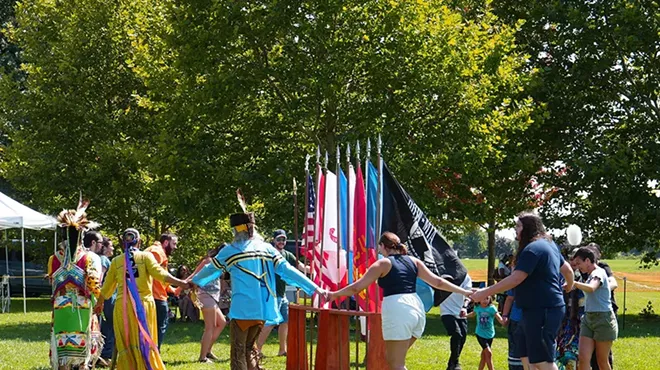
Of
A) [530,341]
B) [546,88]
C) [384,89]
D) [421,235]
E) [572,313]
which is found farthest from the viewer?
[546,88]

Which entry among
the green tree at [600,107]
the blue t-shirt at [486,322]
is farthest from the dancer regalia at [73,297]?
the green tree at [600,107]

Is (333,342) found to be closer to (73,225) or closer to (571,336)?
(571,336)

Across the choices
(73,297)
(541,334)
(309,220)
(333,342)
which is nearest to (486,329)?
(309,220)

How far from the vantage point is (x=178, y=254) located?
36.4 metres

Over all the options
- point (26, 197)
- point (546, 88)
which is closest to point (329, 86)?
point (546, 88)

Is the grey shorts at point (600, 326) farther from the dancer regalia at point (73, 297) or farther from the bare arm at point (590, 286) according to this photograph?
the dancer regalia at point (73, 297)

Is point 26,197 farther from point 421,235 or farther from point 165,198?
point 421,235

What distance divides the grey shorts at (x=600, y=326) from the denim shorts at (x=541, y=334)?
2.23 metres

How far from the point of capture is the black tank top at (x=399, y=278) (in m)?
9.60

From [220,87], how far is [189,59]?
3.08 ft

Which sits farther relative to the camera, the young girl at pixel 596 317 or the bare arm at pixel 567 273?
the young girl at pixel 596 317

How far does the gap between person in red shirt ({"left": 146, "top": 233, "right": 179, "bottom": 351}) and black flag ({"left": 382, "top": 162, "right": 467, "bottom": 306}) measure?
2750mm

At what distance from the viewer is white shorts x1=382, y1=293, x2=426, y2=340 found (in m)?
9.53

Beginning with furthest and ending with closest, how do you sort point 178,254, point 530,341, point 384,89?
point 178,254
point 384,89
point 530,341
